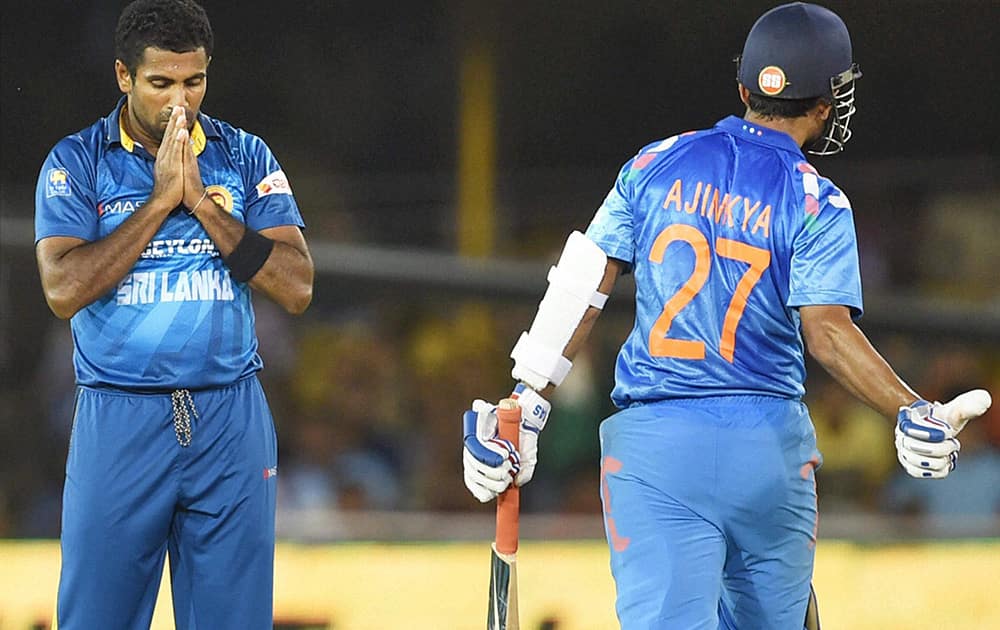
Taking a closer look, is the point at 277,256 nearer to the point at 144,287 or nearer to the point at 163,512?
the point at 144,287

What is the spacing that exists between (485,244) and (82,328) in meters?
5.37

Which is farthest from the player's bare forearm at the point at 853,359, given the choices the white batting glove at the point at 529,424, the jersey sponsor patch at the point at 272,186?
the jersey sponsor patch at the point at 272,186

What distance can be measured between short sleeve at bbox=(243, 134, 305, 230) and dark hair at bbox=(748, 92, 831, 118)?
39.3 inches

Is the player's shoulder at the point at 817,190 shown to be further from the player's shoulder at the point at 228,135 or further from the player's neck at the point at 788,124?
the player's shoulder at the point at 228,135

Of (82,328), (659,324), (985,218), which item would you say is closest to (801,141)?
(659,324)

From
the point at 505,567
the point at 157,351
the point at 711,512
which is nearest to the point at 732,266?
the point at 711,512

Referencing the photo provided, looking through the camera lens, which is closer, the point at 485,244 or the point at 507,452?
the point at 507,452

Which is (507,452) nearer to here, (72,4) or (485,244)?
(485,244)

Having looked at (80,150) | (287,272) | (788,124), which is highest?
(788,124)

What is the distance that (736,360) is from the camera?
2809 mm

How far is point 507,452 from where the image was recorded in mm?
2924

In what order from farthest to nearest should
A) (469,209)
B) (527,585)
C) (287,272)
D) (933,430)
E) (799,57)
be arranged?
(469,209) → (527,585) → (287,272) → (799,57) → (933,430)

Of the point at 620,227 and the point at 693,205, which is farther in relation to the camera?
the point at 620,227

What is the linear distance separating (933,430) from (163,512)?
1.50m
